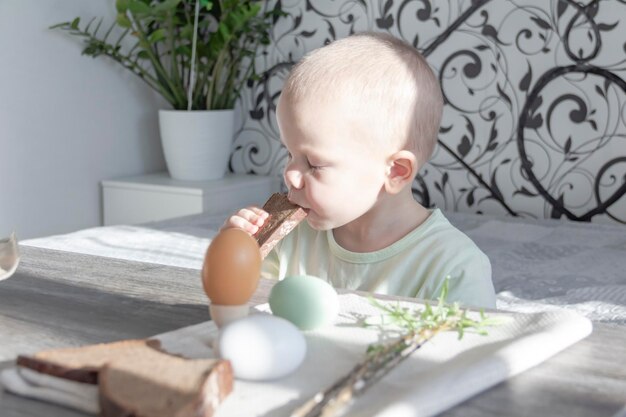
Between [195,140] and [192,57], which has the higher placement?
[192,57]

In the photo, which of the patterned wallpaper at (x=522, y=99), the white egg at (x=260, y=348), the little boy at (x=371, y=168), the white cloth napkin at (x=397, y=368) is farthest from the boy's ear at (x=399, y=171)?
the patterned wallpaper at (x=522, y=99)

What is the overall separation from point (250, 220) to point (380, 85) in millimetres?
235

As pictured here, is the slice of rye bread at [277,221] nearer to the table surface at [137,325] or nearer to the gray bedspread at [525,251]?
the table surface at [137,325]

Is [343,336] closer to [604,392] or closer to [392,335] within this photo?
[392,335]

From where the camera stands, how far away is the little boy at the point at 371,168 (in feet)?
3.84

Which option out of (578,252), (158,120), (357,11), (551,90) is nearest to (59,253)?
(578,252)

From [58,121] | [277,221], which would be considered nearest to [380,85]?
[277,221]

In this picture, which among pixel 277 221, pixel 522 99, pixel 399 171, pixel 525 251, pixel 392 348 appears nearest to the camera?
pixel 392 348

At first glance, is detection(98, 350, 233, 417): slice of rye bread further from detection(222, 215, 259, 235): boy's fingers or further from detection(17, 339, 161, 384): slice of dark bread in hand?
detection(222, 215, 259, 235): boy's fingers

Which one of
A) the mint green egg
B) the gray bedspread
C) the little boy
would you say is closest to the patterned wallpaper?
the gray bedspread

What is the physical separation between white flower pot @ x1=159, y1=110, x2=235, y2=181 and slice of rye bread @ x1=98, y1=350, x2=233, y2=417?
276cm

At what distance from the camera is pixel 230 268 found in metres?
0.76

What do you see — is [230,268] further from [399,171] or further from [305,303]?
[399,171]

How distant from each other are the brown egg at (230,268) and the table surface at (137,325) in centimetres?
8
